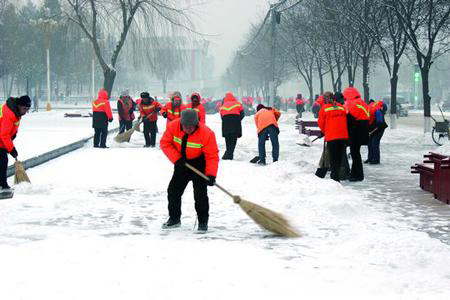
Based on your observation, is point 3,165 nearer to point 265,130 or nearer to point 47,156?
point 47,156

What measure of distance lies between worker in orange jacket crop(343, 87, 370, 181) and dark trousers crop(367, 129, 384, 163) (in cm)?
286

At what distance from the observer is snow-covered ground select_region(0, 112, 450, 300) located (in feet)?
18.9

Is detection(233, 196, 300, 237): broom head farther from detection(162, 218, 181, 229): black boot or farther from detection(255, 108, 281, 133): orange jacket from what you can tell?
detection(255, 108, 281, 133): orange jacket

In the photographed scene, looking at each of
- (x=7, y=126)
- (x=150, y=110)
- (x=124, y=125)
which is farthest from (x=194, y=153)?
(x=124, y=125)

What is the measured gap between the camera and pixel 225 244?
7.55 metres

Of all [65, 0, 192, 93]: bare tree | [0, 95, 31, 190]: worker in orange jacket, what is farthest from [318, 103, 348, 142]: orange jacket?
[65, 0, 192, 93]: bare tree

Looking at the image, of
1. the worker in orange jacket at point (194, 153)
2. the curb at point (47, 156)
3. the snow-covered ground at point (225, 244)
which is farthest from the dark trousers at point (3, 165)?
the worker in orange jacket at point (194, 153)

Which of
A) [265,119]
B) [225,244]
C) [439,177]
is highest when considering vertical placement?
[265,119]

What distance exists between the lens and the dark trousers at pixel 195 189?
8344 millimetres

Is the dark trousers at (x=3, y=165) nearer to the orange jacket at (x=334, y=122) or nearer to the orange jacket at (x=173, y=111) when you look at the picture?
the orange jacket at (x=334, y=122)

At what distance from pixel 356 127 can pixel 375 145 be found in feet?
11.4

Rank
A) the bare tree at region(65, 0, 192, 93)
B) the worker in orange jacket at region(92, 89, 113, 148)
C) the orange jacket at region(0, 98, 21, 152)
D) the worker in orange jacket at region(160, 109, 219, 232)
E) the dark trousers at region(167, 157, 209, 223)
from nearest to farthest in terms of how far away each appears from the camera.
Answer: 1. the worker in orange jacket at region(160, 109, 219, 232)
2. the dark trousers at region(167, 157, 209, 223)
3. the orange jacket at region(0, 98, 21, 152)
4. the worker in orange jacket at region(92, 89, 113, 148)
5. the bare tree at region(65, 0, 192, 93)

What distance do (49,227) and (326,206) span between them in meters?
3.41

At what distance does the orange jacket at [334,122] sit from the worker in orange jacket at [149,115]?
866 cm
